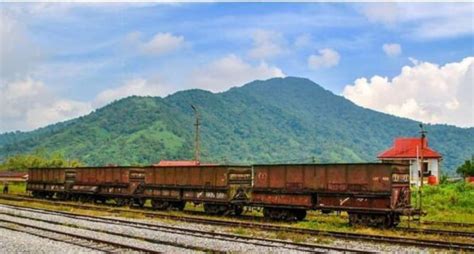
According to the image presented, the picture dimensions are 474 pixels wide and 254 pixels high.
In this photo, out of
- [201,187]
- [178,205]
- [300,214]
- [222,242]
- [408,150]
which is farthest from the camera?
[408,150]

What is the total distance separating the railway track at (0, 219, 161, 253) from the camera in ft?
61.5

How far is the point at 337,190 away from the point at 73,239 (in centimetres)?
1165

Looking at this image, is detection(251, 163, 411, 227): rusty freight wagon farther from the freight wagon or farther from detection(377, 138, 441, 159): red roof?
detection(377, 138, 441, 159): red roof

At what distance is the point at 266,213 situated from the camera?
29578 millimetres

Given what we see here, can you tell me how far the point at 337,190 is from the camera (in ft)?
87.1

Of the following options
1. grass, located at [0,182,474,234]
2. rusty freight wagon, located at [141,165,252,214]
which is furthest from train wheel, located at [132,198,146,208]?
grass, located at [0,182,474,234]

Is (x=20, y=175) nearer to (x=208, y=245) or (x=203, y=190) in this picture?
(x=203, y=190)

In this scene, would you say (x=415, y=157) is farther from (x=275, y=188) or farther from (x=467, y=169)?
(x=275, y=188)

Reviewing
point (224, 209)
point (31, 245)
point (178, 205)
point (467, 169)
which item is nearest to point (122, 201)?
point (178, 205)

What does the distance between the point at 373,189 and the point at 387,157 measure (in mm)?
50550

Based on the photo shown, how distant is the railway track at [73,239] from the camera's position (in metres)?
18.8

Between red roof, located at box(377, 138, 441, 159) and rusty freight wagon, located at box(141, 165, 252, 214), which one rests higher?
red roof, located at box(377, 138, 441, 159)

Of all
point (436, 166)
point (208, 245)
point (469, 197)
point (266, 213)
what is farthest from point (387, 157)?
point (208, 245)

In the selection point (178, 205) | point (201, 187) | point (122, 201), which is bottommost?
point (178, 205)
